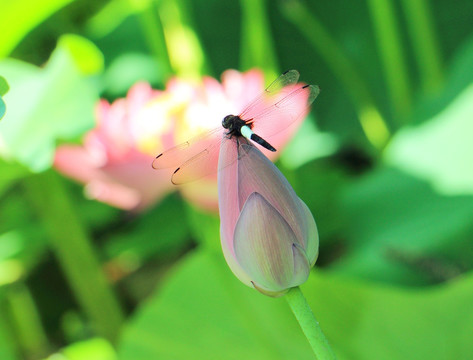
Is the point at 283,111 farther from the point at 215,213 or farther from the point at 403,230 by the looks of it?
the point at 403,230

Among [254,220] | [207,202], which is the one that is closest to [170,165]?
[254,220]

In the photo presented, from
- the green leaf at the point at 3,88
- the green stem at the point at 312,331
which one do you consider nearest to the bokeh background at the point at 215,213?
the green leaf at the point at 3,88

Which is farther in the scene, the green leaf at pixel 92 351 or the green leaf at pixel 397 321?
the green leaf at pixel 92 351

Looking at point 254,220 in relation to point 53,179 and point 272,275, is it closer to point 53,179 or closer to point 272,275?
point 272,275

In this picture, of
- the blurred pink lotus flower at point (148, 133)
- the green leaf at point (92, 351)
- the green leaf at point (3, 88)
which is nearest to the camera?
the green leaf at point (3, 88)

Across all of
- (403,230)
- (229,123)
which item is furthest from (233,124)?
(403,230)

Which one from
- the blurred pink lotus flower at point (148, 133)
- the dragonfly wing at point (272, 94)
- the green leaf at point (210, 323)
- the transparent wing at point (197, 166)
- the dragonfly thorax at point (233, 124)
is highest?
the blurred pink lotus flower at point (148, 133)

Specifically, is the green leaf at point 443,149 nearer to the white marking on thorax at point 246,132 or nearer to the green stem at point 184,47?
the green stem at point 184,47
